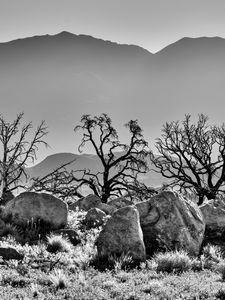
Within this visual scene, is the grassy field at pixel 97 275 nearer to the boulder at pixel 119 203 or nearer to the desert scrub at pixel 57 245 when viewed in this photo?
the desert scrub at pixel 57 245

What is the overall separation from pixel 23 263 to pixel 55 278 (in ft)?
6.98

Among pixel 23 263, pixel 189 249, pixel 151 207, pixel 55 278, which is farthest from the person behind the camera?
pixel 151 207

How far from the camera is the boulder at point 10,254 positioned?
40.3 ft

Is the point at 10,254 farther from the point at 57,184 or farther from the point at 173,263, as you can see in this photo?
the point at 57,184

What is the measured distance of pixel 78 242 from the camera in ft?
49.3

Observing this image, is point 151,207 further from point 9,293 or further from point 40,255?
point 9,293

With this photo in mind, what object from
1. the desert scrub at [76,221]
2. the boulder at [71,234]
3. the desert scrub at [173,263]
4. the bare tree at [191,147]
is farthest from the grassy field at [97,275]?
the bare tree at [191,147]

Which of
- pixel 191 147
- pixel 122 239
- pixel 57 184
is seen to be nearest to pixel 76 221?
pixel 122 239

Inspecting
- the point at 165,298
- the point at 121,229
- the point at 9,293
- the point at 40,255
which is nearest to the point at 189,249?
the point at 121,229

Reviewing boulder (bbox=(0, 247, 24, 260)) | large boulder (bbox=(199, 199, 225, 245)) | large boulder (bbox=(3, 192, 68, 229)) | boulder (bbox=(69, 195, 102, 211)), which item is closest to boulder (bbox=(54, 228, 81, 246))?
large boulder (bbox=(3, 192, 68, 229))

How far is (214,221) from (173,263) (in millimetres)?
6094

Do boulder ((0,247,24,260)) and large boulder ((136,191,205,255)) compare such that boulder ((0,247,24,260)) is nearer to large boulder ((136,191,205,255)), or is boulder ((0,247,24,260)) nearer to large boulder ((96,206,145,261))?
large boulder ((96,206,145,261))

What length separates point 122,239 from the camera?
13.4 meters

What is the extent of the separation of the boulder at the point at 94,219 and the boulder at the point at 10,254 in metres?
4.63
